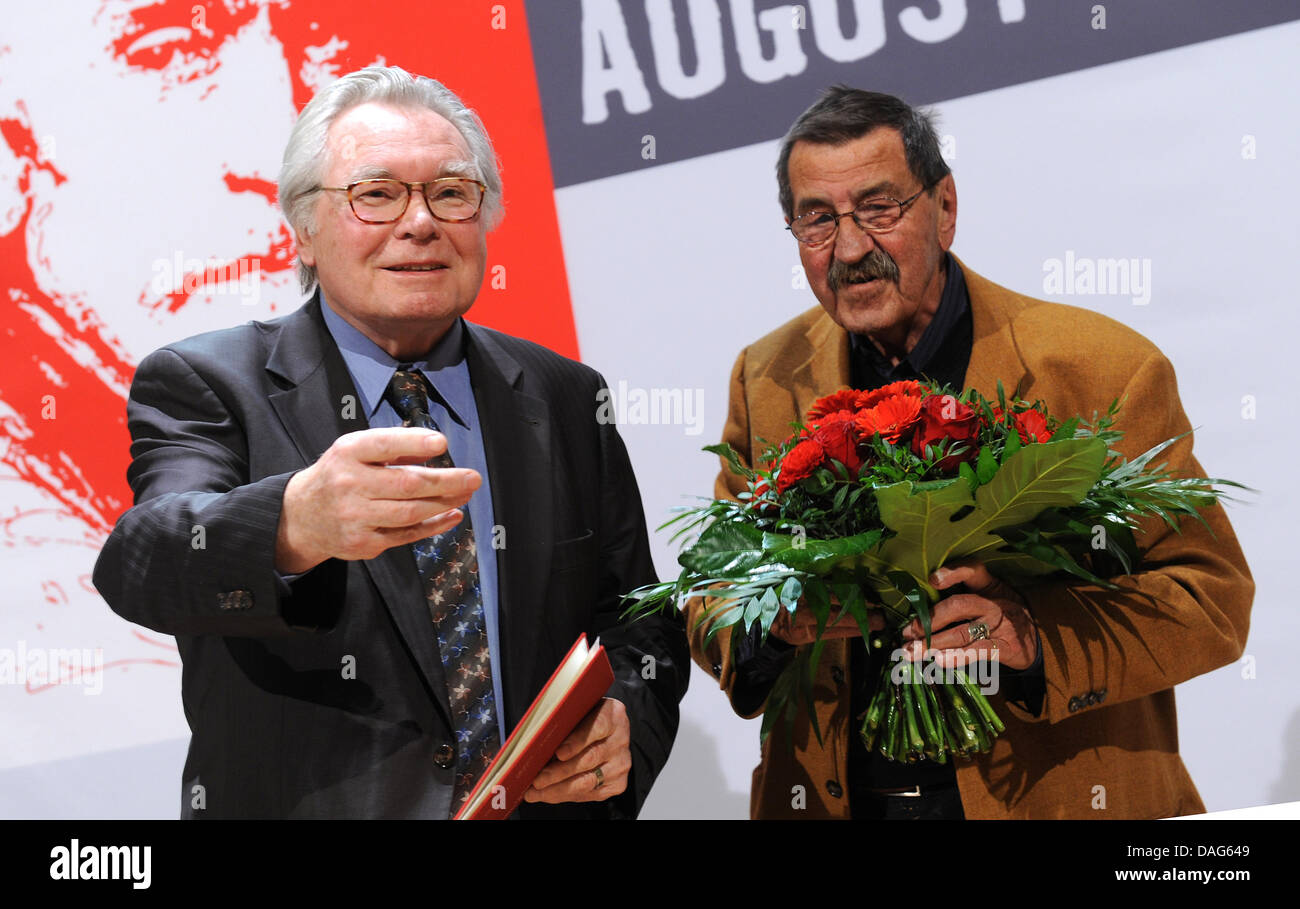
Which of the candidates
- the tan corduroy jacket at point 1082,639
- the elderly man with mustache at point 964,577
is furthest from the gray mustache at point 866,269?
the tan corduroy jacket at point 1082,639

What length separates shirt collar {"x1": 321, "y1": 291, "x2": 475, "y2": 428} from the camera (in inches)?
88.0

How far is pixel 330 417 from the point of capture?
2160mm

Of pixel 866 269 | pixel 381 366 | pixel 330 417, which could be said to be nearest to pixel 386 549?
pixel 330 417

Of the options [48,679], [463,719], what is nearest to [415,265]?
[463,719]

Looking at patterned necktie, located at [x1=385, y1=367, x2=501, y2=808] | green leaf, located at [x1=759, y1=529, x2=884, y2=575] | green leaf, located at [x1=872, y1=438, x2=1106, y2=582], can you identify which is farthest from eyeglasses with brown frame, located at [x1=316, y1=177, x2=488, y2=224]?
green leaf, located at [x1=872, y1=438, x2=1106, y2=582]

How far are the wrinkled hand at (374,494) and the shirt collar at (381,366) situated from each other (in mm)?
482

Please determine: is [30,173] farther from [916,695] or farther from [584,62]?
[916,695]

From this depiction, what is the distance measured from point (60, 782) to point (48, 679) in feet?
0.77

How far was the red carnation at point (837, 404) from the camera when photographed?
2.05 meters

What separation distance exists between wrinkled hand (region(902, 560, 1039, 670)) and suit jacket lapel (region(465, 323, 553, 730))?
651 mm

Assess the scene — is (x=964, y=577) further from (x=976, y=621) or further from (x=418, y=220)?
(x=418, y=220)

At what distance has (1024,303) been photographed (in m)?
2.58

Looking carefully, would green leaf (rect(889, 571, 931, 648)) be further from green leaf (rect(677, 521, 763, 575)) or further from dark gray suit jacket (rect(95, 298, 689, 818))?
dark gray suit jacket (rect(95, 298, 689, 818))
